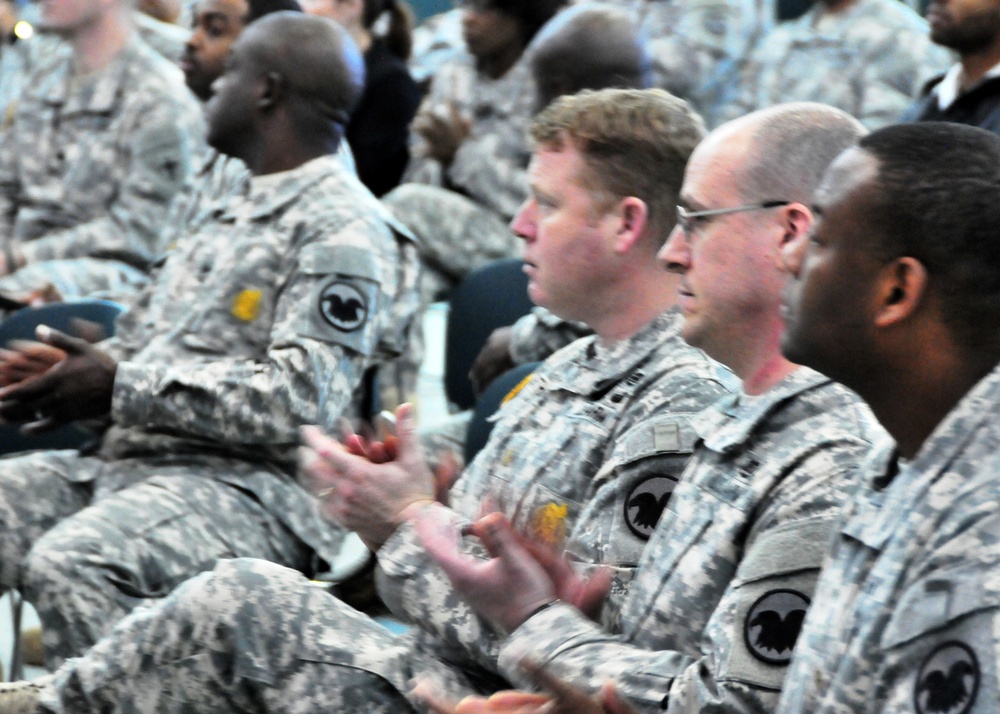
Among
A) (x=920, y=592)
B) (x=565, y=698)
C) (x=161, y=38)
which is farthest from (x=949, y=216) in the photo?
(x=161, y=38)

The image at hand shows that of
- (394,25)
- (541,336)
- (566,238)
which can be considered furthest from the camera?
(394,25)

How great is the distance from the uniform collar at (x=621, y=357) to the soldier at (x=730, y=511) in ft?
0.68

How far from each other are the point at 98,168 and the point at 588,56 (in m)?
1.66

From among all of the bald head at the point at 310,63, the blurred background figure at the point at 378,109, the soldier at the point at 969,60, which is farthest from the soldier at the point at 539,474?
the blurred background figure at the point at 378,109

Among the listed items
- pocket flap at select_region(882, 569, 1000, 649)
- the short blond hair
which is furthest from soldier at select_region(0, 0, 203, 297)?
pocket flap at select_region(882, 569, 1000, 649)

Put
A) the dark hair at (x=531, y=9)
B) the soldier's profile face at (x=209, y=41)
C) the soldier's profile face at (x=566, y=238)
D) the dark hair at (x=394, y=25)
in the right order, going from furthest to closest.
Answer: the dark hair at (x=394, y=25), the dark hair at (x=531, y=9), the soldier's profile face at (x=209, y=41), the soldier's profile face at (x=566, y=238)

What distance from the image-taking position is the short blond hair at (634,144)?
6.35 feet

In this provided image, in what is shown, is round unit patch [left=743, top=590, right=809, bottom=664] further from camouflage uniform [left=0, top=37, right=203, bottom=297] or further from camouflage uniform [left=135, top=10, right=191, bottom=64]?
camouflage uniform [left=135, top=10, right=191, bottom=64]

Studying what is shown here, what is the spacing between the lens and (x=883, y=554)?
4.01 ft

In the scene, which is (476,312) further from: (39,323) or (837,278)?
(837,278)

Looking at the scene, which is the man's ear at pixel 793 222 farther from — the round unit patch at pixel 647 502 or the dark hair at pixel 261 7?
the dark hair at pixel 261 7

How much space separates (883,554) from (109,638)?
3.65 ft

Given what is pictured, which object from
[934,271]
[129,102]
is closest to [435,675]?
[934,271]

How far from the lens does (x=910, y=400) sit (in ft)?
4.12
